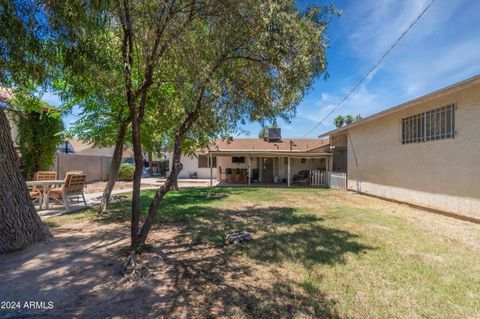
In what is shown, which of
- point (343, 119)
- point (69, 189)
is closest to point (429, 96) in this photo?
point (69, 189)

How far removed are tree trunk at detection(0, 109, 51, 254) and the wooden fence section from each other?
607 inches

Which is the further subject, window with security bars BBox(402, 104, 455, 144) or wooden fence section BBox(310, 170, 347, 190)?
wooden fence section BBox(310, 170, 347, 190)

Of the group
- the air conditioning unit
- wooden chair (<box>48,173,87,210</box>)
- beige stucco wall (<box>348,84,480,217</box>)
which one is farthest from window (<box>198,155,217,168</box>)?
wooden chair (<box>48,173,87,210</box>)

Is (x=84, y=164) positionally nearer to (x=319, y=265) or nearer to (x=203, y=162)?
(x=203, y=162)

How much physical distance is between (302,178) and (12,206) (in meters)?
18.3

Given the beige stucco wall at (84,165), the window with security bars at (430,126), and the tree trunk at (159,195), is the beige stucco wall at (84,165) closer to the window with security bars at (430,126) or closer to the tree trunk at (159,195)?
the tree trunk at (159,195)

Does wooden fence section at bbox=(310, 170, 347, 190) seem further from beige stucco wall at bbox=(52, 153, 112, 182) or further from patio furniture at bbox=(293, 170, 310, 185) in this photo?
beige stucco wall at bbox=(52, 153, 112, 182)

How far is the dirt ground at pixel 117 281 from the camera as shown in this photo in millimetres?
2949

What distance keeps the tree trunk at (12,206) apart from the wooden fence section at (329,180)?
15.4 metres

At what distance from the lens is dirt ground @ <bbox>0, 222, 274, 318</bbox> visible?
9.68 ft

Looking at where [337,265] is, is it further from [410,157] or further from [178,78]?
[410,157]

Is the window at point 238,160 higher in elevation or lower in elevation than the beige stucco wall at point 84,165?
higher

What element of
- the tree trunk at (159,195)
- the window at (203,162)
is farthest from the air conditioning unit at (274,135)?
the tree trunk at (159,195)

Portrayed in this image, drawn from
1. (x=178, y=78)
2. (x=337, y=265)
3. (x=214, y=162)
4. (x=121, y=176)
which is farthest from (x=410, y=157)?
(x=121, y=176)
